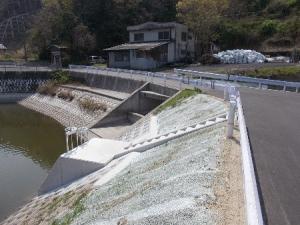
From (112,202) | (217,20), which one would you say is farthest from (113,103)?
(217,20)

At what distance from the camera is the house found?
45531mm

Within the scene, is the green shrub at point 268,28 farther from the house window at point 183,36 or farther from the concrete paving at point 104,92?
the concrete paving at point 104,92

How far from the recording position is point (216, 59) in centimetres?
4638

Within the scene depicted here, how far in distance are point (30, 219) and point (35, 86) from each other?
34.3 meters

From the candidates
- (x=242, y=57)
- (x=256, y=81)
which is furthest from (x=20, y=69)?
(x=256, y=81)

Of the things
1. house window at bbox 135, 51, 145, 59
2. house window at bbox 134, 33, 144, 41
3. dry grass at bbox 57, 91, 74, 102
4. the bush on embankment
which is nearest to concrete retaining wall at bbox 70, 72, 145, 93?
the bush on embankment

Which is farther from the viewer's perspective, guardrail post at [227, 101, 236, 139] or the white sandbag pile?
the white sandbag pile

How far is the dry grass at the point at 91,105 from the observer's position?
104 feet

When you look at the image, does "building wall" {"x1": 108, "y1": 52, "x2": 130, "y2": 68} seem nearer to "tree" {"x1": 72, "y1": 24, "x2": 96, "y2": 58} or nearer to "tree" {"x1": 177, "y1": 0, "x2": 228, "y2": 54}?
"tree" {"x1": 72, "y1": 24, "x2": 96, "y2": 58}

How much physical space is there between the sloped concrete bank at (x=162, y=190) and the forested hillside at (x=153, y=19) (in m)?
40.0

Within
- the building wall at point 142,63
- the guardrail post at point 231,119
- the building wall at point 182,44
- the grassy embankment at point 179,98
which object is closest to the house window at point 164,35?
the building wall at point 182,44

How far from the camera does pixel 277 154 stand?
32.5ft

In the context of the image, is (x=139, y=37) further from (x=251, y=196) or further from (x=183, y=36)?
(x=251, y=196)

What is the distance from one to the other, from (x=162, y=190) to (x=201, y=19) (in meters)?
46.1
